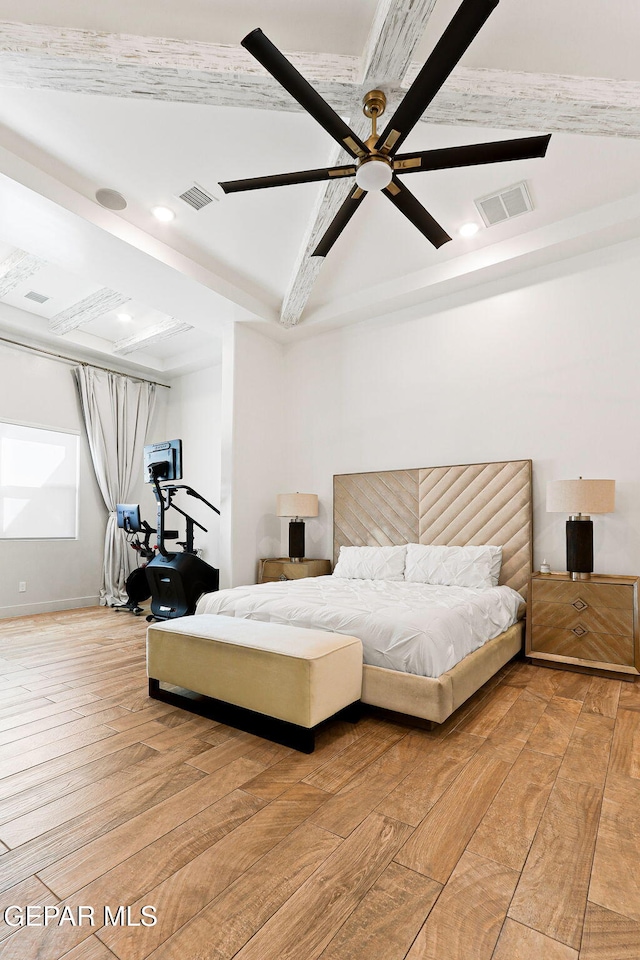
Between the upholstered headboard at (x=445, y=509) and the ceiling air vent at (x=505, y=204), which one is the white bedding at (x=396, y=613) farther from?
the ceiling air vent at (x=505, y=204)

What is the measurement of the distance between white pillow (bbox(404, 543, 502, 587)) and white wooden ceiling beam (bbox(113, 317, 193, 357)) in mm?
3755

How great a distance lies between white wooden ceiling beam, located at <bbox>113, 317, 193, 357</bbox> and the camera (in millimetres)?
5766

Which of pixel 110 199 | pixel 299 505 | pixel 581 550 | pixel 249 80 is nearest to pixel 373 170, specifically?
pixel 249 80

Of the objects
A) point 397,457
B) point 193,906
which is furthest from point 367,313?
point 193,906

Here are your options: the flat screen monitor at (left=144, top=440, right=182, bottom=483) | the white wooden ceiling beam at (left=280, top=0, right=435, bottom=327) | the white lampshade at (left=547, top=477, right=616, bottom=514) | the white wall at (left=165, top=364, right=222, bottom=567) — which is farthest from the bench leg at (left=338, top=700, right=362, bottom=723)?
the white wall at (left=165, top=364, right=222, bottom=567)

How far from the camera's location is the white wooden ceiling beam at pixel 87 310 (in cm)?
507

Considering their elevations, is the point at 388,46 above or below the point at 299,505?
above

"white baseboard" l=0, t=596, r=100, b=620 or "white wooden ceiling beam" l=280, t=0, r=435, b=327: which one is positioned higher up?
"white wooden ceiling beam" l=280, t=0, r=435, b=327

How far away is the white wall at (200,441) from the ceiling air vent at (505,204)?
3.98m

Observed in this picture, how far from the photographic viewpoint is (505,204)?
371 cm

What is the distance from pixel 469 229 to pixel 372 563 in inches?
117

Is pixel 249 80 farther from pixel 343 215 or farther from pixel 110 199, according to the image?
pixel 110 199

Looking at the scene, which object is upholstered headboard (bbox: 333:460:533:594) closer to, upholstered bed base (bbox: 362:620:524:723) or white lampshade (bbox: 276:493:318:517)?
white lampshade (bbox: 276:493:318:517)

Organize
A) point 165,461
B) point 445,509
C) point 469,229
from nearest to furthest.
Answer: point 469,229
point 445,509
point 165,461
